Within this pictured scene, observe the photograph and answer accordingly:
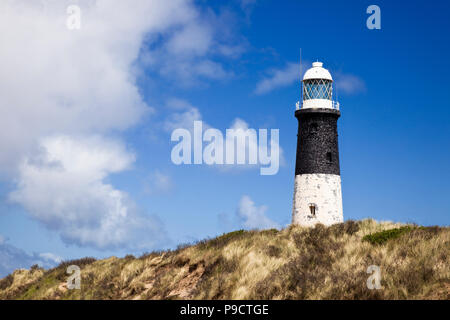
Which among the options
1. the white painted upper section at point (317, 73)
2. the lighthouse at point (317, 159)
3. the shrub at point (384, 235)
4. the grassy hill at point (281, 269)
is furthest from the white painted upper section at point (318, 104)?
the shrub at point (384, 235)

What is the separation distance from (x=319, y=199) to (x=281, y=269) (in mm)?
11745

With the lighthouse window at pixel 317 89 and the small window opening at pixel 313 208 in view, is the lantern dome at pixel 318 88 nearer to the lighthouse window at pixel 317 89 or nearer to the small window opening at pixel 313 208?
the lighthouse window at pixel 317 89

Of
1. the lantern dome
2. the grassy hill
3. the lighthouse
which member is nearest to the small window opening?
the lighthouse

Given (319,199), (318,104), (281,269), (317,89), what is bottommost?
(281,269)

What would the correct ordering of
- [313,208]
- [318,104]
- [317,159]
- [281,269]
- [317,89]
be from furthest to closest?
[317,89], [318,104], [317,159], [313,208], [281,269]

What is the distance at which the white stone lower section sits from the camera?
31.5m

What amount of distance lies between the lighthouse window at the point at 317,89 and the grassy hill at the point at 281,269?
1035 cm

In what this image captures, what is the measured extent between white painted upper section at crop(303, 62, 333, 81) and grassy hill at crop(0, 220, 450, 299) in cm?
1163

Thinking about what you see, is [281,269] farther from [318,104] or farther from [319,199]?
[318,104]

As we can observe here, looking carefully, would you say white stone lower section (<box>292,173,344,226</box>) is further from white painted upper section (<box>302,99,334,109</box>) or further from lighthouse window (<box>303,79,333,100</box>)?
lighthouse window (<box>303,79,333,100</box>)

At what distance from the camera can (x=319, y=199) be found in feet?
104

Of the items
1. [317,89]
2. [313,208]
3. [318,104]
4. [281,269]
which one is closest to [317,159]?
[313,208]
